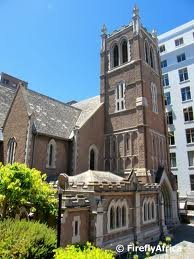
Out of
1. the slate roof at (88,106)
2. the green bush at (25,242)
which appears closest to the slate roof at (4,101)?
the slate roof at (88,106)

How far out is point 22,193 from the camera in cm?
1402

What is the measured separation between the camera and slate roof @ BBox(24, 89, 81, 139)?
82.2 feet

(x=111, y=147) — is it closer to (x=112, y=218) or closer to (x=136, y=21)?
(x=112, y=218)

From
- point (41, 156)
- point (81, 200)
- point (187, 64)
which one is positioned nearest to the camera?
point (81, 200)

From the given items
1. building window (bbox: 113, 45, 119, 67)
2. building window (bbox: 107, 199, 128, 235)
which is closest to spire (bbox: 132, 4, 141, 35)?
building window (bbox: 113, 45, 119, 67)

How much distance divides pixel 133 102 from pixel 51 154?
12.3 m

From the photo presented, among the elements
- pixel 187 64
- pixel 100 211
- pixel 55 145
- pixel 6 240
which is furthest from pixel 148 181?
pixel 187 64

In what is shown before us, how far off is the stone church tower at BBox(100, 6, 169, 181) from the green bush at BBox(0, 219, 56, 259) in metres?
17.2

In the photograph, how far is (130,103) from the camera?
2906 centimetres

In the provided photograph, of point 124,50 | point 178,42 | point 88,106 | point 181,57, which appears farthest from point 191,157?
point 178,42

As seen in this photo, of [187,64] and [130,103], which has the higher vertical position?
[187,64]

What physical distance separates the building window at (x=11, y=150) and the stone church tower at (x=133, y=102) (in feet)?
37.9

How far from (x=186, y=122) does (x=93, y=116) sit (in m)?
20.0

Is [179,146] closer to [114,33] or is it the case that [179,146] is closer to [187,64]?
[187,64]
